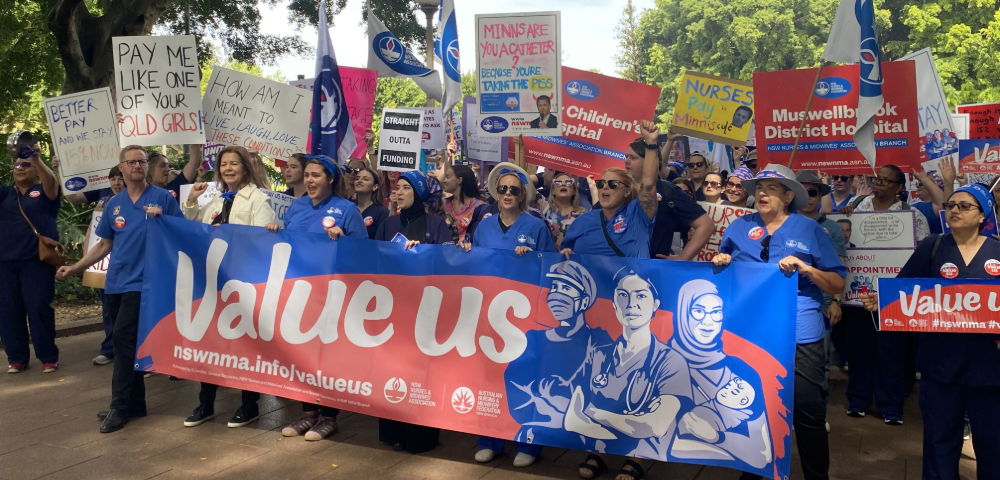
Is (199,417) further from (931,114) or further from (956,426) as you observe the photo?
(931,114)

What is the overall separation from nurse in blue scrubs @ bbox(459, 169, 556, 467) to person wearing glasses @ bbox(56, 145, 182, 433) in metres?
2.42

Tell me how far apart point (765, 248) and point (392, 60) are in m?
6.85

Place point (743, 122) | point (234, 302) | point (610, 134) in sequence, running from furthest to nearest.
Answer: point (743, 122)
point (610, 134)
point (234, 302)

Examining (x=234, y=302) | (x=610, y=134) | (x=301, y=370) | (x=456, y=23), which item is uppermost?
(x=456, y=23)

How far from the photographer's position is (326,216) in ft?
17.5

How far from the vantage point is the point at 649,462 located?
4.92m

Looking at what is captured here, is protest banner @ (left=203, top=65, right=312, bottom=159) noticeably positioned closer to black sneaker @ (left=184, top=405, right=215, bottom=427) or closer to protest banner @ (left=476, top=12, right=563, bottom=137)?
protest banner @ (left=476, top=12, right=563, bottom=137)

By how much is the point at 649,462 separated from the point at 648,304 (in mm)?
1156

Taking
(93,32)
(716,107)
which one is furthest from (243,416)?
(93,32)

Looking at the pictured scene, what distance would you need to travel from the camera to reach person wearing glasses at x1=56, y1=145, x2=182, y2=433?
18.4 ft

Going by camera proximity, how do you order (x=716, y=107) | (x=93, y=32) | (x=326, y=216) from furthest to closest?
(x=93, y=32) < (x=716, y=107) < (x=326, y=216)

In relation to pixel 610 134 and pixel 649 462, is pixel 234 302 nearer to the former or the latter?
pixel 649 462

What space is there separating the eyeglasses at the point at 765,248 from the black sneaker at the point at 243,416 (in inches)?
142

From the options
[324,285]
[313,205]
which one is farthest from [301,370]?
→ [313,205]
